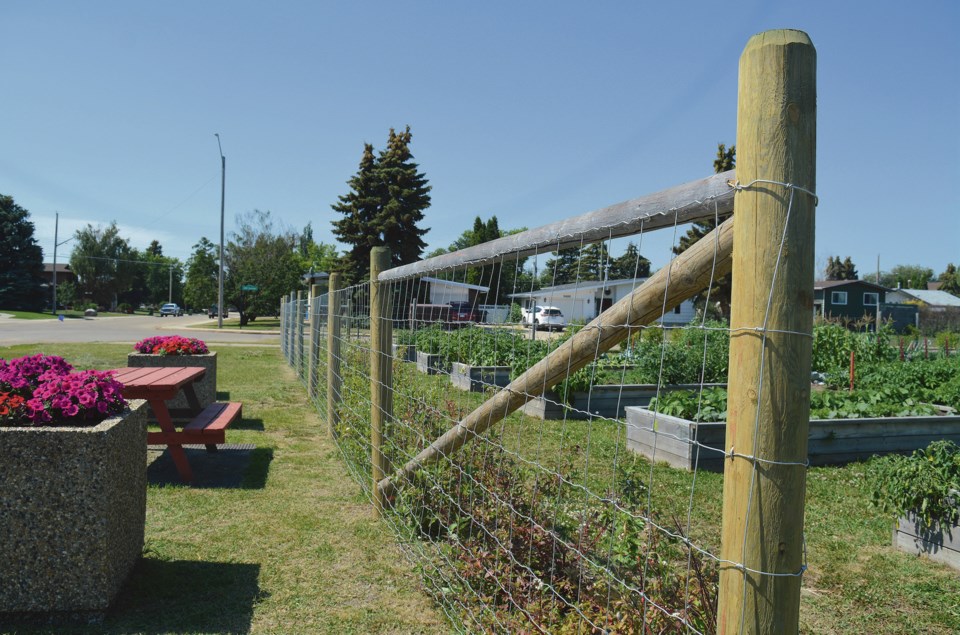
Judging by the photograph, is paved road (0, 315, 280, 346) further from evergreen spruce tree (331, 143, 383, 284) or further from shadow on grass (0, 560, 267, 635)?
shadow on grass (0, 560, 267, 635)

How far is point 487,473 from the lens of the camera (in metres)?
3.45

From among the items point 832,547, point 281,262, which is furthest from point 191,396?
point 281,262

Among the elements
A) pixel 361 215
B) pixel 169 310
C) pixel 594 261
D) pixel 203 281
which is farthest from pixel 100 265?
pixel 594 261

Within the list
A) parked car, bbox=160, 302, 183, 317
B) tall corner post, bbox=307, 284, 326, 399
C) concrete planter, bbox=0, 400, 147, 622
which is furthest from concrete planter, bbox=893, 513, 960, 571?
parked car, bbox=160, 302, 183, 317

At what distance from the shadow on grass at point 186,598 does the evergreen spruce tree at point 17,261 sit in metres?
63.3

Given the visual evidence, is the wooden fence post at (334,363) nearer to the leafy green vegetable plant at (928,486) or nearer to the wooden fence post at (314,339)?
the wooden fence post at (314,339)

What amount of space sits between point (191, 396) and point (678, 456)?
5.33m

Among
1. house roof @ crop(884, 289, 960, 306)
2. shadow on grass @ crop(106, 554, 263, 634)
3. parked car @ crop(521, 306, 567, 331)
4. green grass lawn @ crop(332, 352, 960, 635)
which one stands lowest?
shadow on grass @ crop(106, 554, 263, 634)

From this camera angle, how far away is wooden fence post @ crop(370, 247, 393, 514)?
14.6 feet

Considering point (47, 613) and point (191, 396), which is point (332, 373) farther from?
point (47, 613)

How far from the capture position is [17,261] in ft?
185

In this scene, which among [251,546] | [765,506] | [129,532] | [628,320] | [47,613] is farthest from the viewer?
[251,546]

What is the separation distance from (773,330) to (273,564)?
11.2 feet

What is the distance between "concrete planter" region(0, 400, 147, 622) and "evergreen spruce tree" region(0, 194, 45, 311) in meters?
63.6
